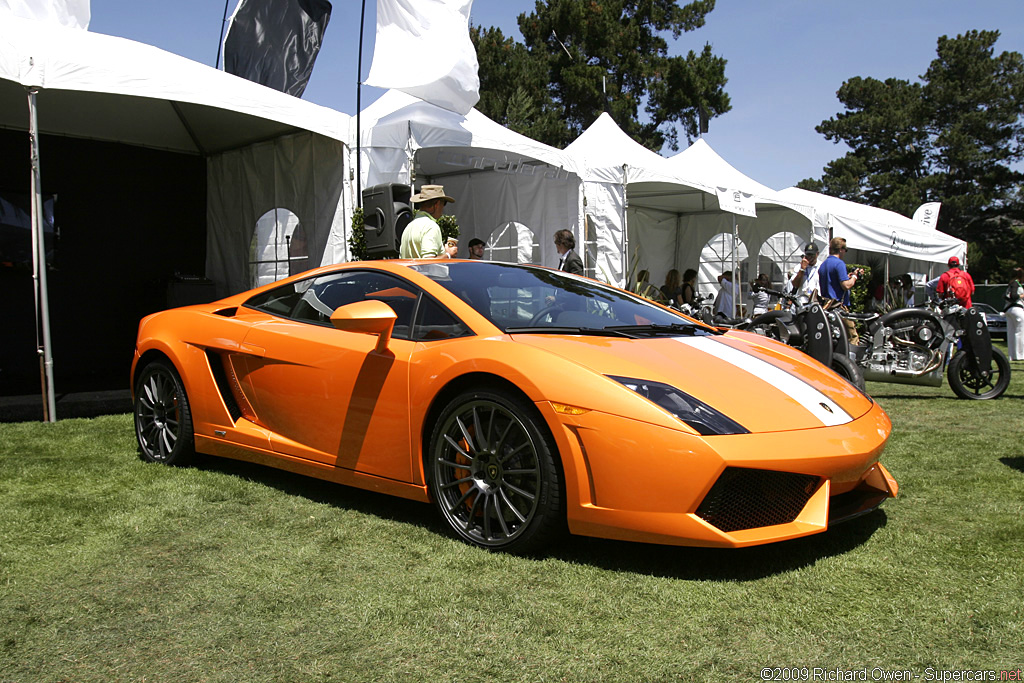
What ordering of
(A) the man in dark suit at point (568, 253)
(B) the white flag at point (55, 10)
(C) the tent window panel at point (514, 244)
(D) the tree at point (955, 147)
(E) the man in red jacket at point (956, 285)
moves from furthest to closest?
(D) the tree at point (955, 147), (C) the tent window panel at point (514, 244), (E) the man in red jacket at point (956, 285), (A) the man in dark suit at point (568, 253), (B) the white flag at point (55, 10)

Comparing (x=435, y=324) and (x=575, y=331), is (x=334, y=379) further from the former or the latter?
(x=575, y=331)

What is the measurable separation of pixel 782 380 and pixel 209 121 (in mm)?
8849

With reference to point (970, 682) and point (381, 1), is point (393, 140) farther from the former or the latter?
point (970, 682)

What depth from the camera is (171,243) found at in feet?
A: 36.1

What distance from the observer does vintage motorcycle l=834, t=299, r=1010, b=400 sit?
788 cm

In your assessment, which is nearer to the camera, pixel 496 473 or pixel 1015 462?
pixel 496 473

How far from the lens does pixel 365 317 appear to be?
336 centimetres

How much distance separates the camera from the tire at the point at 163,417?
14.7 feet

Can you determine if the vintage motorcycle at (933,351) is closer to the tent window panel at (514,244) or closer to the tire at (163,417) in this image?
the tent window panel at (514,244)

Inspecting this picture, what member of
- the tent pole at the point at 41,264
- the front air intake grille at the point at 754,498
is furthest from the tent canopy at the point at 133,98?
the front air intake grille at the point at 754,498

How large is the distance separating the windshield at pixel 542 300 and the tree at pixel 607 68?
2772 cm

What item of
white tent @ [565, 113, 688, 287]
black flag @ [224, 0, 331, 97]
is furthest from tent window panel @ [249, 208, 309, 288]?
white tent @ [565, 113, 688, 287]

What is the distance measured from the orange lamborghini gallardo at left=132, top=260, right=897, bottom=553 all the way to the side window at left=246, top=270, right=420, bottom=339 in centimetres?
1

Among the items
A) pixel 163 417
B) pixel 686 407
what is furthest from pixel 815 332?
pixel 163 417
